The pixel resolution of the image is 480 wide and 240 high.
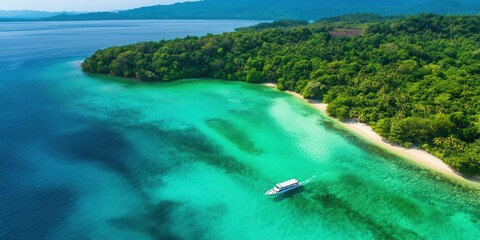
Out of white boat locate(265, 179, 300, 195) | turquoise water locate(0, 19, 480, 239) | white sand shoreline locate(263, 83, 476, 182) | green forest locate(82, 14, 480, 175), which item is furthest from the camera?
green forest locate(82, 14, 480, 175)

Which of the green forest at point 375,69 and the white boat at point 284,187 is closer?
the white boat at point 284,187

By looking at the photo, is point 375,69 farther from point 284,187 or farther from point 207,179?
point 207,179

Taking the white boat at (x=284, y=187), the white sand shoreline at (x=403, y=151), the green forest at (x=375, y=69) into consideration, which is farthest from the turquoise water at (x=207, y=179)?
the green forest at (x=375, y=69)

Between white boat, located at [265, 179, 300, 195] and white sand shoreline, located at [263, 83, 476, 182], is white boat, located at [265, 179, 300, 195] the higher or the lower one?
the lower one

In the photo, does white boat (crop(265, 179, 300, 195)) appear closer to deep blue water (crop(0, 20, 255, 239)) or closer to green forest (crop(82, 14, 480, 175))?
deep blue water (crop(0, 20, 255, 239))

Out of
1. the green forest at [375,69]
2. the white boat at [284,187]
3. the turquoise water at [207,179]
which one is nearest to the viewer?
the turquoise water at [207,179]

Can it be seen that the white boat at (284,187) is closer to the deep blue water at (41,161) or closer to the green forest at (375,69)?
the deep blue water at (41,161)

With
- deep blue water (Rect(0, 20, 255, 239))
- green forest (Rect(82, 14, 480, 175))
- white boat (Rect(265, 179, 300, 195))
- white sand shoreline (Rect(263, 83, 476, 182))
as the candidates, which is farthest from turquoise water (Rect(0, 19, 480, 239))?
green forest (Rect(82, 14, 480, 175))
